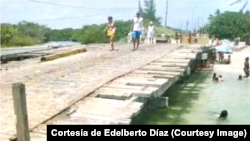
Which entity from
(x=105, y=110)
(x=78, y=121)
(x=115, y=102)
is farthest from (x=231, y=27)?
(x=78, y=121)

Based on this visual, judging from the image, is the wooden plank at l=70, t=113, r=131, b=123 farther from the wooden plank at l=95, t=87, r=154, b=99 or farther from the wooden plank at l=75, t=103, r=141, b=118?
the wooden plank at l=95, t=87, r=154, b=99

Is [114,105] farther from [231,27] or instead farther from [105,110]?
[231,27]

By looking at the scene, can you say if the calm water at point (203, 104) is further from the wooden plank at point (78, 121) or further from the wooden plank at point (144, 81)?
the wooden plank at point (78, 121)

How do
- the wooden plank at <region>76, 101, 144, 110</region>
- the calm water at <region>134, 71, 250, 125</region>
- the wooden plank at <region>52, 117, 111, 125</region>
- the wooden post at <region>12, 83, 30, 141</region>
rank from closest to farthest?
the wooden post at <region>12, 83, 30, 141</region>
the wooden plank at <region>52, 117, 111, 125</region>
the wooden plank at <region>76, 101, 144, 110</region>
the calm water at <region>134, 71, 250, 125</region>

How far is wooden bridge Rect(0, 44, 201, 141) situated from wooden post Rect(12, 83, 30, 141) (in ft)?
1.54

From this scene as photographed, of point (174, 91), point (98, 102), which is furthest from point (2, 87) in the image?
point (174, 91)

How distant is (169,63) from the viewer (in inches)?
436

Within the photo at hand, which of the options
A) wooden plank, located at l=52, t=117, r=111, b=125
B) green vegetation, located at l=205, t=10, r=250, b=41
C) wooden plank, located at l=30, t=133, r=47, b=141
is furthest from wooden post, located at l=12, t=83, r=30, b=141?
green vegetation, located at l=205, t=10, r=250, b=41

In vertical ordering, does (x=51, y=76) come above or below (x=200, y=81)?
above

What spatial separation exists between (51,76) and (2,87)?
5.13ft

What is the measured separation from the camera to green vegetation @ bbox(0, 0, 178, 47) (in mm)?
39281

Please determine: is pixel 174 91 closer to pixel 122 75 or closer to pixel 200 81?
pixel 200 81
